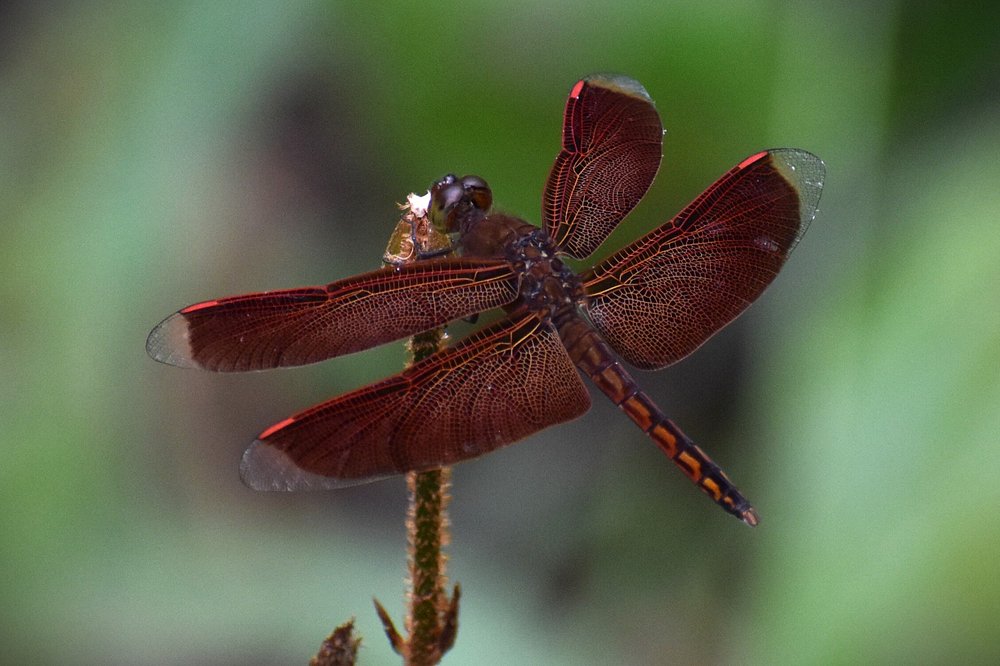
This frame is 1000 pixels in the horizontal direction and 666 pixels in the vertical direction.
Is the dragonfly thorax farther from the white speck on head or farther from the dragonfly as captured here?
the white speck on head

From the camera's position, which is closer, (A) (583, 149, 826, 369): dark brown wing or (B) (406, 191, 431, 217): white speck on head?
(B) (406, 191, 431, 217): white speck on head

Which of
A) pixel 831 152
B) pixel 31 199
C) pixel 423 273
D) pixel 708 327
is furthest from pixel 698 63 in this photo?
pixel 31 199

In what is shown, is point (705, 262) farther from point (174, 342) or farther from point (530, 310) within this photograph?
point (174, 342)

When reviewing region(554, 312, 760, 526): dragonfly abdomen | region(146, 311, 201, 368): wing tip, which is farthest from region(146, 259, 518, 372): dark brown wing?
region(554, 312, 760, 526): dragonfly abdomen

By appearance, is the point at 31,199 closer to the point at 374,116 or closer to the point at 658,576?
the point at 374,116

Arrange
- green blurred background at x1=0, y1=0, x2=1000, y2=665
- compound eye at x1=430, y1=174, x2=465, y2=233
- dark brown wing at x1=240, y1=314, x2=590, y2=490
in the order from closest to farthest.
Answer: dark brown wing at x1=240, y1=314, x2=590, y2=490 → compound eye at x1=430, y1=174, x2=465, y2=233 → green blurred background at x1=0, y1=0, x2=1000, y2=665

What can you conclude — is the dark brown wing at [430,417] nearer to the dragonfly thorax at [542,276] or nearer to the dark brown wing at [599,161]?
the dragonfly thorax at [542,276]
